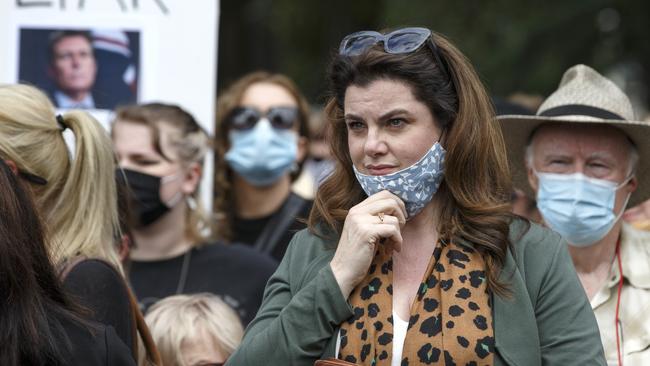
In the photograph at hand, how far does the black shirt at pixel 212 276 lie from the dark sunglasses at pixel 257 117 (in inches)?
43.8

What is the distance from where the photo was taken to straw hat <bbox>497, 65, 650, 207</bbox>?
4.45m

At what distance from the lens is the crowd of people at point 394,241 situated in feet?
10.3

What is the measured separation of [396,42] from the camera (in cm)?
342

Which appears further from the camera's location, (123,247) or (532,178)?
(532,178)

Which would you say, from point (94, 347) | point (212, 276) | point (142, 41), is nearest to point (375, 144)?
point (94, 347)

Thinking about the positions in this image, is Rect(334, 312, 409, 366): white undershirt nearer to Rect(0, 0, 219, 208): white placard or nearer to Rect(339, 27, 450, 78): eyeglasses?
Rect(339, 27, 450, 78): eyeglasses

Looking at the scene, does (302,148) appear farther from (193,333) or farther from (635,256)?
(635,256)

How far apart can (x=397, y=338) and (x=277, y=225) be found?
2870 mm

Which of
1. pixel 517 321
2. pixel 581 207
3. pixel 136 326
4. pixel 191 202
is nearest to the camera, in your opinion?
pixel 517 321

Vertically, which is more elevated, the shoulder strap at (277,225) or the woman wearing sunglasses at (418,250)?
the woman wearing sunglasses at (418,250)

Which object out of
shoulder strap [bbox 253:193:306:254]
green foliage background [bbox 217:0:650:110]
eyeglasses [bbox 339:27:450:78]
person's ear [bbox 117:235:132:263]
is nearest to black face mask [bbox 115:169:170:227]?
shoulder strap [bbox 253:193:306:254]

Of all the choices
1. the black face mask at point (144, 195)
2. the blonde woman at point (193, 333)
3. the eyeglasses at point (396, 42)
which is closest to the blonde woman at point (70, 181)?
the blonde woman at point (193, 333)

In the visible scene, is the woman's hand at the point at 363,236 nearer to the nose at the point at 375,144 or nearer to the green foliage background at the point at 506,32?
the nose at the point at 375,144

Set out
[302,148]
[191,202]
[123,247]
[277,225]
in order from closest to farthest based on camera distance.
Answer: [123,247]
[191,202]
[277,225]
[302,148]
